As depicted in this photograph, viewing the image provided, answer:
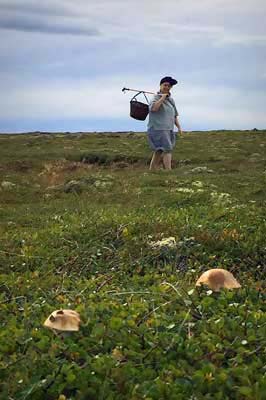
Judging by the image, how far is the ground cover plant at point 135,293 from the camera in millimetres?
4465

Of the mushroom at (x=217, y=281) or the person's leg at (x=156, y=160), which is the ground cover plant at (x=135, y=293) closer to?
the mushroom at (x=217, y=281)

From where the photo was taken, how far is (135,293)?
21.0 ft

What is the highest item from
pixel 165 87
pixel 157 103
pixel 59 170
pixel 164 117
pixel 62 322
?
pixel 165 87

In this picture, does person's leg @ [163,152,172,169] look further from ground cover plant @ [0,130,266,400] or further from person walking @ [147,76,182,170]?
ground cover plant @ [0,130,266,400]

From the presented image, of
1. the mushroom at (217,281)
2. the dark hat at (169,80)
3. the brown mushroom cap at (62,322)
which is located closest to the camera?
the brown mushroom cap at (62,322)

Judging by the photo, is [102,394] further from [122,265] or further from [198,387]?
[122,265]

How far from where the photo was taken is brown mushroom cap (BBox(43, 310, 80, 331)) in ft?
16.9

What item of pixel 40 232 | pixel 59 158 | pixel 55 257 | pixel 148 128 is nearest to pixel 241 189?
pixel 148 128

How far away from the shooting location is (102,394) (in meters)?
4.29

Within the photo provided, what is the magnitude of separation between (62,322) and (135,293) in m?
1.34

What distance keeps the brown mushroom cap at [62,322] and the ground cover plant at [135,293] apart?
67mm

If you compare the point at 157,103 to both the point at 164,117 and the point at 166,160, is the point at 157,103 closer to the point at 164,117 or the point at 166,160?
the point at 164,117

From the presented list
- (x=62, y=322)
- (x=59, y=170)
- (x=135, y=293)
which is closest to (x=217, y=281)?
(x=135, y=293)

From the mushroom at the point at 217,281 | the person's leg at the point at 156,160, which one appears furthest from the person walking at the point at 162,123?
the mushroom at the point at 217,281
